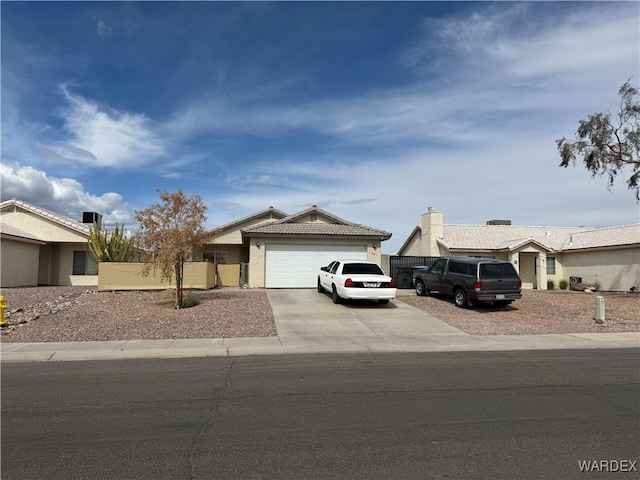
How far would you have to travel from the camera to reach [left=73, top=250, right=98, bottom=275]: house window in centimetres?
2742

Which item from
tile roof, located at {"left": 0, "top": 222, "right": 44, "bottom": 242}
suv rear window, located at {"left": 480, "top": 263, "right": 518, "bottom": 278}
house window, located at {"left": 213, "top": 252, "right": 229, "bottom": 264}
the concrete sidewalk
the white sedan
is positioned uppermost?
tile roof, located at {"left": 0, "top": 222, "right": 44, "bottom": 242}

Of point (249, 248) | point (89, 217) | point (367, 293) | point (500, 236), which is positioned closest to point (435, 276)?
point (367, 293)

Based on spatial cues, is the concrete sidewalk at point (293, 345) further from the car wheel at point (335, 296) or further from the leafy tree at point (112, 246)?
the leafy tree at point (112, 246)

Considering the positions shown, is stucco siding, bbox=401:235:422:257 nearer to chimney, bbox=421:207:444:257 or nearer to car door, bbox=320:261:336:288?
chimney, bbox=421:207:444:257

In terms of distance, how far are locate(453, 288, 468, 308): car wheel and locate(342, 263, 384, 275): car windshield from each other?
9.47 feet

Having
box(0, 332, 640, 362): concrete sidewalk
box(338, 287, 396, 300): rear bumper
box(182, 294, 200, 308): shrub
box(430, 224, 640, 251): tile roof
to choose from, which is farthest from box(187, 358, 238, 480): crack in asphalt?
box(430, 224, 640, 251): tile roof

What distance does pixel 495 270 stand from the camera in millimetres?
16938

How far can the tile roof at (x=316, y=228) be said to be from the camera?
23188mm

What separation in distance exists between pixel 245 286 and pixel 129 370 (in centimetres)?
1502

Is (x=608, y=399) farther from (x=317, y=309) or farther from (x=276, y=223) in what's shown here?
(x=276, y=223)

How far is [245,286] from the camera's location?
77.0 feet

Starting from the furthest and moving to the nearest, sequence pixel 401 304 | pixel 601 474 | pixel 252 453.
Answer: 1. pixel 401 304
2. pixel 252 453
3. pixel 601 474

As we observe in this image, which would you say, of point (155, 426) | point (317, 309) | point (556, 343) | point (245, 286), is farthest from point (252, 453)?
point (245, 286)

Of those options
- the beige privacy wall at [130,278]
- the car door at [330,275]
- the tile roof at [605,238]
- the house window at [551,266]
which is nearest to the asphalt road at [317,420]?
the car door at [330,275]
